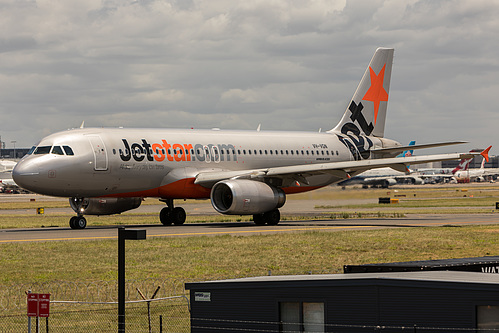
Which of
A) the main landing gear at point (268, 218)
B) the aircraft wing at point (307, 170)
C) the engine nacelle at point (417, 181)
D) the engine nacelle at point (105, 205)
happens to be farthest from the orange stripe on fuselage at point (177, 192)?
the engine nacelle at point (417, 181)

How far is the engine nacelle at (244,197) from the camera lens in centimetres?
4553

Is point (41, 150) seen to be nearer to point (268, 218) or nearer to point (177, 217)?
point (177, 217)

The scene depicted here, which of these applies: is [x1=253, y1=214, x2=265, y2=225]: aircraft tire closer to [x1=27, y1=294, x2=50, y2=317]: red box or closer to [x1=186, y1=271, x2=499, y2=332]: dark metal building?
[x1=186, y1=271, x2=499, y2=332]: dark metal building

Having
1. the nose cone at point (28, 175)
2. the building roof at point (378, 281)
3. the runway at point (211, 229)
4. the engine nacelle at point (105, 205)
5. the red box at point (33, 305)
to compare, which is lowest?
the red box at point (33, 305)

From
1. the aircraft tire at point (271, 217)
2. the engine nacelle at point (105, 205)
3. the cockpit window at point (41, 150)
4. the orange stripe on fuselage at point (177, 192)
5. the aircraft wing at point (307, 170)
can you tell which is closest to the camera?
the cockpit window at point (41, 150)

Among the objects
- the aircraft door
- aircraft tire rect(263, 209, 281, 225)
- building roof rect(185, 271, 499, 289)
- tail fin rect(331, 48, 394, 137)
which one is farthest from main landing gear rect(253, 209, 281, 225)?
building roof rect(185, 271, 499, 289)

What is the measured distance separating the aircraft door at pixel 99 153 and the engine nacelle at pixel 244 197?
637 cm

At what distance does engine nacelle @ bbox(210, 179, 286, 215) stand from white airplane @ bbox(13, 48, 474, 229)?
5 centimetres

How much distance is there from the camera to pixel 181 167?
48344mm

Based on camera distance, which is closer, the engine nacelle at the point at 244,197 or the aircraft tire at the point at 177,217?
the engine nacelle at the point at 244,197

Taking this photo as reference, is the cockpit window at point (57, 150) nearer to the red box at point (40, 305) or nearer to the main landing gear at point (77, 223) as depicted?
the main landing gear at point (77, 223)

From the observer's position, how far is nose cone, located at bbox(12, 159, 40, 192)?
42.3 metres

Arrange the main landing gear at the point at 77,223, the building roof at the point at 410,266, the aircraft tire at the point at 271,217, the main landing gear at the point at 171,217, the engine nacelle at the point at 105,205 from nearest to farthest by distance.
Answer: the building roof at the point at 410,266, the main landing gear at the point at 77,223, the engine nacelle at the point at 105,205, the aircraft tire at the point at 271,217, the main landing gear at the point at 171,217

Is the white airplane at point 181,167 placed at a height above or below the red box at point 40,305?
above
